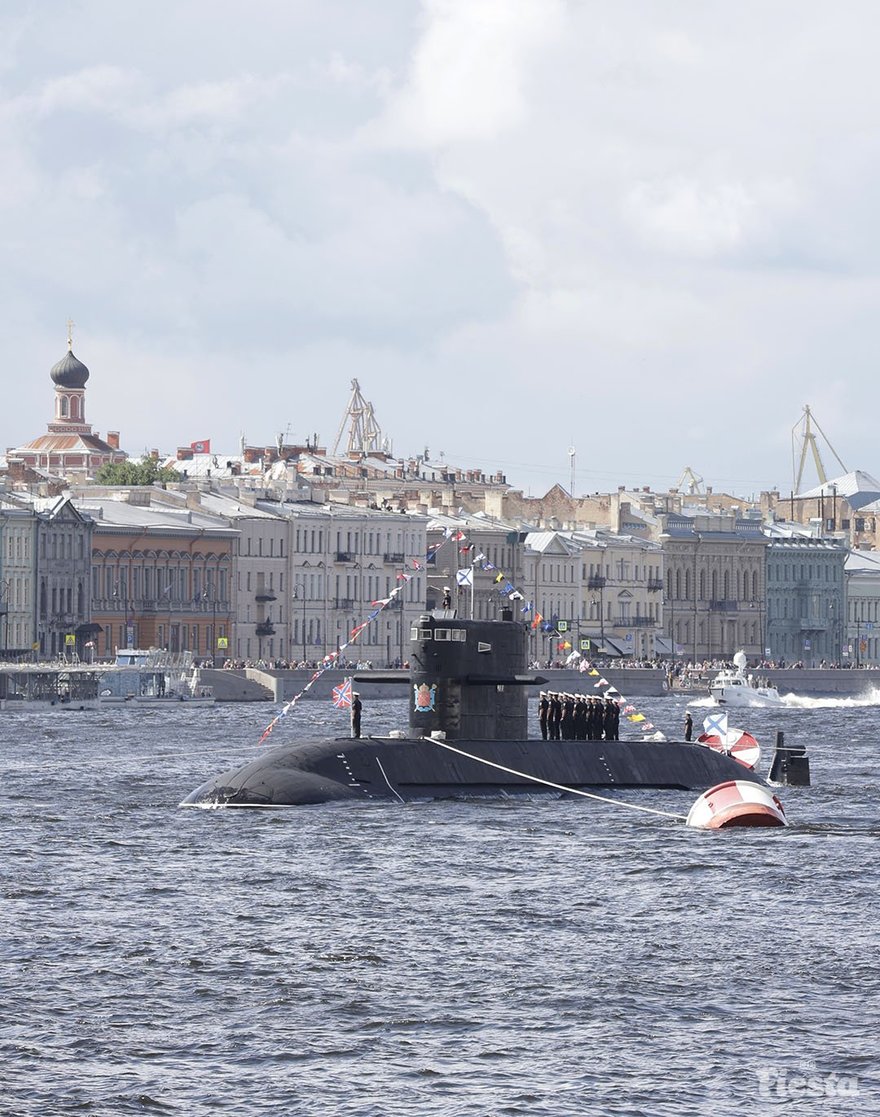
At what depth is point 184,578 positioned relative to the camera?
143125mm

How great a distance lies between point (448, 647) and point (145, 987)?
17.2 m

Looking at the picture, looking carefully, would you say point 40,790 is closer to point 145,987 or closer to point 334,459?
point 145,987

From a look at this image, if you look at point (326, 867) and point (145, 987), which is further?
point (326, 867)

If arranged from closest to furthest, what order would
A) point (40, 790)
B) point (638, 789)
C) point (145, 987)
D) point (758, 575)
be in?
point (145, 987) < point (638, 789) < point (40, 790) < point (758, 575)

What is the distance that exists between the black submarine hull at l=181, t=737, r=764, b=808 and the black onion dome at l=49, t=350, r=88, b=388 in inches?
5376

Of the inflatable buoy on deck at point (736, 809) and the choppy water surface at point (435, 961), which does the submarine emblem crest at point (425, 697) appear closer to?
the choppy water surface at point (435, 961)

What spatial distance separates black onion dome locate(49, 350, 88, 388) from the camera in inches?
7092

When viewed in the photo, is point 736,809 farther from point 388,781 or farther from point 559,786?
point 388,781

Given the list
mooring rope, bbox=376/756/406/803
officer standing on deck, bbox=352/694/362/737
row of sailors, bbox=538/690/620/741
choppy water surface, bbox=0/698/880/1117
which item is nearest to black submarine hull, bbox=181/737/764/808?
mooring rope, bbox=376/756/406/803

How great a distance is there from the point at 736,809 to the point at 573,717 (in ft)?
17.8

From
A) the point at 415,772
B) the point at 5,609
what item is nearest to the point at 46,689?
the point at 5,609

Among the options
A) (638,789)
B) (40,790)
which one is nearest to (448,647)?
(638,789)

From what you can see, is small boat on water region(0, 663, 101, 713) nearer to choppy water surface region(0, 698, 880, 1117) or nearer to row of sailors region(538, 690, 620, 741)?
choppy water surface region(0, 698, 880, 1117)

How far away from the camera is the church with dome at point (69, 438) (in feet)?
591
